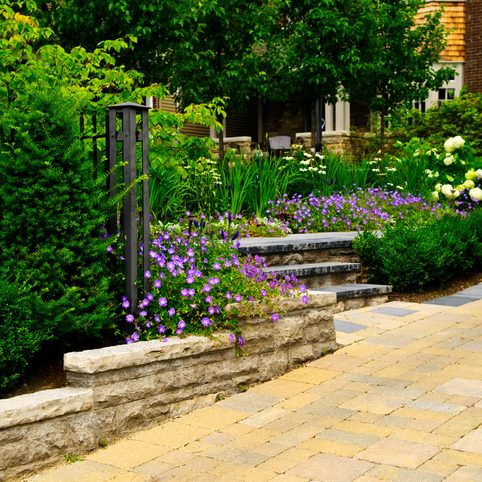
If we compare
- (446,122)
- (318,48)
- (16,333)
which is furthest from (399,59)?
(16,333)

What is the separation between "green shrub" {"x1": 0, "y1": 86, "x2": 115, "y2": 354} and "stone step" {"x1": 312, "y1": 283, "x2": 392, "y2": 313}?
3653mm

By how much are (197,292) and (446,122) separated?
16.4 metres

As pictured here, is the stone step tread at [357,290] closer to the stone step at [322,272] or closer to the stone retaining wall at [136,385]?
the stone step at [322,272]

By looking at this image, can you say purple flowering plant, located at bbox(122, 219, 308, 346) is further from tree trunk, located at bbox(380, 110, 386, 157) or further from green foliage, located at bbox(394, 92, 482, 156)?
tree trunk, located at bbox(380, 110, 386, 157)

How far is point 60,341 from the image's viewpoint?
4980 mm

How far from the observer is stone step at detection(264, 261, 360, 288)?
8180 millimetres

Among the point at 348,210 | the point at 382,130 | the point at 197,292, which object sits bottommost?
the point at 197,292

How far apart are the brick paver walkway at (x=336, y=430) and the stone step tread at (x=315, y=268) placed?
158cm

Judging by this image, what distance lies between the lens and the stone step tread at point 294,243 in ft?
27.3

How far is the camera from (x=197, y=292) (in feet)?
18.0

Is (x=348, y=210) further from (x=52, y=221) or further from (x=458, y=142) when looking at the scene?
(x=52, y=221)

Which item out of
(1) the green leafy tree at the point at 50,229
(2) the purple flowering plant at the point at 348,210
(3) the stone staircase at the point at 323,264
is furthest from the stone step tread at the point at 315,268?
(1) the green leafy tree at the point at 50,229

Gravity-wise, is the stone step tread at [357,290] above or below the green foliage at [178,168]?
below

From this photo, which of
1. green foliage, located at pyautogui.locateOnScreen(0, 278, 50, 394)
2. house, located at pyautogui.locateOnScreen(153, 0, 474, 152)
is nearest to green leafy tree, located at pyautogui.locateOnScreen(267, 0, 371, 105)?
house, located at pyautogui.locateOnScreen(153, 0, 474, 152)
